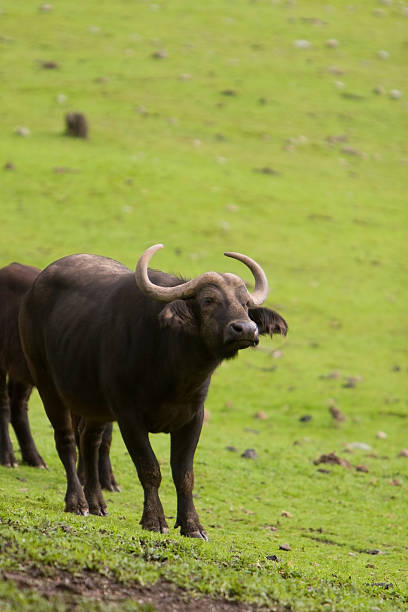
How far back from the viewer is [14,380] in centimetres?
1257

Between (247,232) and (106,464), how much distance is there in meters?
14.7

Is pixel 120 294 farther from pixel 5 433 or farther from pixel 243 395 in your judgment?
pixel 243 395

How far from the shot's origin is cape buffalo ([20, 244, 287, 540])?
8281 mm

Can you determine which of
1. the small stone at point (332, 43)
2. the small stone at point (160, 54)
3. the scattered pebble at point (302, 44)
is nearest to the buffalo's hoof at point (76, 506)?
the small stone at point (160, 54)

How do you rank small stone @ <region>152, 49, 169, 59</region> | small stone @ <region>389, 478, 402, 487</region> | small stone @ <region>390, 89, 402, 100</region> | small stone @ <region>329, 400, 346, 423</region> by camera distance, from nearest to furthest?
small stone @ <region>389, 478, 402, 487</region>, small stone @ <region>329, 400, 346, 423</region>, small stone @ <region>390, 89, 402, 100</region>, small stone @ <region>152, 49, 169, 59</region>

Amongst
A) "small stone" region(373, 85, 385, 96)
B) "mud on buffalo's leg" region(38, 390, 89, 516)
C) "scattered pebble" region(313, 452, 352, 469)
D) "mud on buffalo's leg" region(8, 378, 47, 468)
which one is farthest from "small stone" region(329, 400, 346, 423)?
"small stone" region(373, 85, 385, 96)

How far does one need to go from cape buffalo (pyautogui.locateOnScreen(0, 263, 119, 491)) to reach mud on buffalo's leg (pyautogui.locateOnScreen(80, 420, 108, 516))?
152cm

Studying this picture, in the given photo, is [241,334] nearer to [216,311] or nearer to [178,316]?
[216,311]

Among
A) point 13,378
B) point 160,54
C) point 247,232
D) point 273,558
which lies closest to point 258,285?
point 273,558

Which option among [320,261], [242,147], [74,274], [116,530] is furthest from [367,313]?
[116,530]

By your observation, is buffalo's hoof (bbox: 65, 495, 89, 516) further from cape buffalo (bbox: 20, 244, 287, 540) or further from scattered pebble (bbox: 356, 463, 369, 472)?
scattered pebble (bbox: 356, 463, 369, 472)

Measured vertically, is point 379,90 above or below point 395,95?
above

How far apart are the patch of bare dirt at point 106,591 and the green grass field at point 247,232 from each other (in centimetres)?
5

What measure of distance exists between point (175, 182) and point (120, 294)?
18801 millimetres
